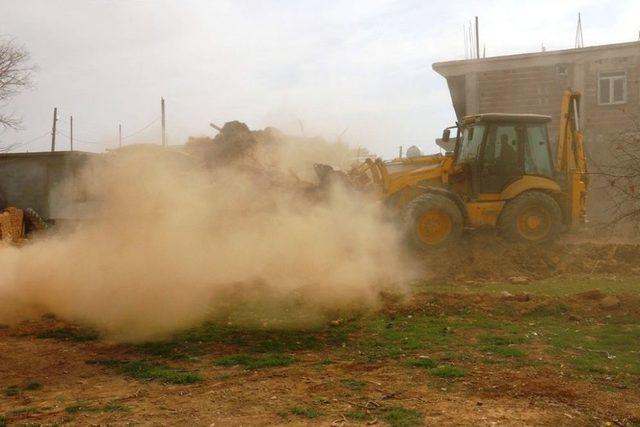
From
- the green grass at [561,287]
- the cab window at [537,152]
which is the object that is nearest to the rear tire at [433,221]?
the green grass at [561,287]

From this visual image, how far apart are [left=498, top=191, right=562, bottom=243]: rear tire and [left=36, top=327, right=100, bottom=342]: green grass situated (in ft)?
30.8

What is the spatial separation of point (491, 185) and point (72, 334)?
9682 millimetres

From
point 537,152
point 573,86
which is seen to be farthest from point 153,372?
point 573,86

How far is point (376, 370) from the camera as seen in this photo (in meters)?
6.60

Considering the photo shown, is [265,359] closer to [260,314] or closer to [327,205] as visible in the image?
[260,314]

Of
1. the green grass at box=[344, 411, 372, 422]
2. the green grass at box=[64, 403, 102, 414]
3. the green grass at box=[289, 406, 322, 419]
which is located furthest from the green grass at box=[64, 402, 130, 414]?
the green grass at box=[344, 411, 372, 422]

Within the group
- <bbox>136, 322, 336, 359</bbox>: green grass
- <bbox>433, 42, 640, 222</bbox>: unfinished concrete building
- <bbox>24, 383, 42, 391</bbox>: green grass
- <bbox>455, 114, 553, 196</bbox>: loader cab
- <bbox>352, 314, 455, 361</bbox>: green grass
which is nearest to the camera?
<bbox>24, 383, 42, 391</bbox>: green grass

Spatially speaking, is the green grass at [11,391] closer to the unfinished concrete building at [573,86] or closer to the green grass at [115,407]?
the green grass at [115,407]

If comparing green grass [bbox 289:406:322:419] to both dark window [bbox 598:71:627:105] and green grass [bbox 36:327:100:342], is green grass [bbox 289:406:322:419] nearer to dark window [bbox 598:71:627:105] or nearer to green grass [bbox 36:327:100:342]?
green grass [bbox 36:327:100:342]

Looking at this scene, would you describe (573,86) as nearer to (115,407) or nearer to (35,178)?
(35,178)

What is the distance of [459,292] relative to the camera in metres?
11.1

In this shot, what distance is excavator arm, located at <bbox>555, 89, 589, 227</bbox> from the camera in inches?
591

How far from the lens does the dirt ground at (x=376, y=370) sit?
534 cm

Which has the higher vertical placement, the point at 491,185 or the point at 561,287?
the point at 491,185
